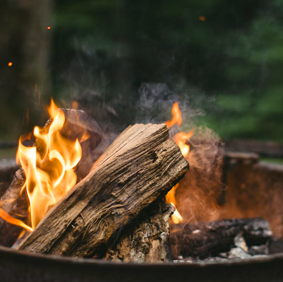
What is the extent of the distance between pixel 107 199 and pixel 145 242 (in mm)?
196

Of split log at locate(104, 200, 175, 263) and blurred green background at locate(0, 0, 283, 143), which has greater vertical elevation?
blurred green background at locate(0, 0, 283, 143)

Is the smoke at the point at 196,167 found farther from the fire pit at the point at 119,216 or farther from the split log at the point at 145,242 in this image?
the split log at the point at 145,242

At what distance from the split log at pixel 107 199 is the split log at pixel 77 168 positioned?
350 mm

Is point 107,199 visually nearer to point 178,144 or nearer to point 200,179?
point 178,144

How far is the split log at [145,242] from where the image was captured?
946 mm

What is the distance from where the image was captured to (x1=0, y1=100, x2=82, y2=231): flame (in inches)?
48.2

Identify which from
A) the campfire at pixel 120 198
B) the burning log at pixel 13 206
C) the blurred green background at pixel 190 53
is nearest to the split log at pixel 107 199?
the campfire at pixel 120 198

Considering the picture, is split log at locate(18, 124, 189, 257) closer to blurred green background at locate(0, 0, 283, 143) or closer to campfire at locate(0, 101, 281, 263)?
campfire at locate(0, 101, 281, 263)

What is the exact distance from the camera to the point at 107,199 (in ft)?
3.18

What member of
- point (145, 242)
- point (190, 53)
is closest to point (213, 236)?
point (145, 242)

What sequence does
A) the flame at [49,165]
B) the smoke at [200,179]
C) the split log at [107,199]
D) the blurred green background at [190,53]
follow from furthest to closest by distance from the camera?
the blurred green background at [190,53] < the smoke at [200,179] < the flame at [49,165] < the split log at [107,199]

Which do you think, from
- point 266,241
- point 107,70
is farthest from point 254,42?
point 266,241

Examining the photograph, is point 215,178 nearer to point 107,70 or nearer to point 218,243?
point 218,243

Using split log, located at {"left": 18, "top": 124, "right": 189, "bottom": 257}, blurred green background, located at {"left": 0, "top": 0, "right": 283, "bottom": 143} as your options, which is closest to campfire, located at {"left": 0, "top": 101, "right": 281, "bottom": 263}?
split log, located at {"left": 18, "top": 124, "right": 189, "bottom": 257}
